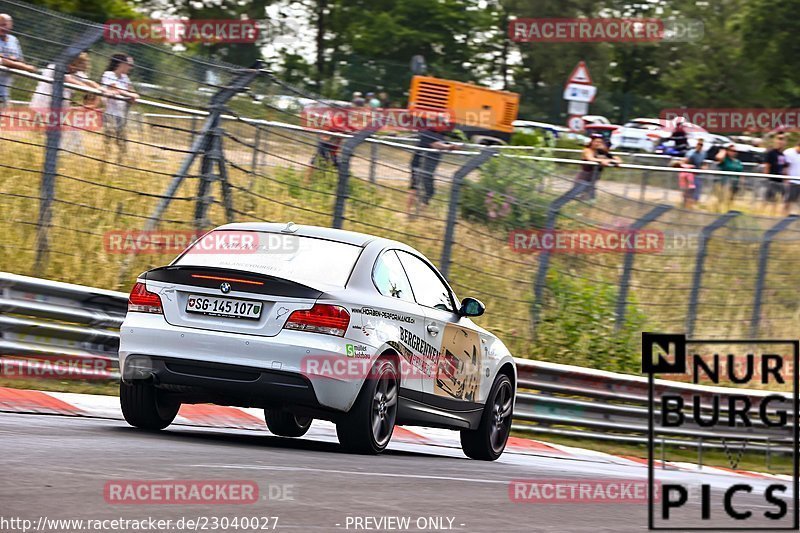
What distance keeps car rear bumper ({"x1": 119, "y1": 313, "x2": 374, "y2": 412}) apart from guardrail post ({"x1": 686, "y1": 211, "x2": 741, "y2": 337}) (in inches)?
378

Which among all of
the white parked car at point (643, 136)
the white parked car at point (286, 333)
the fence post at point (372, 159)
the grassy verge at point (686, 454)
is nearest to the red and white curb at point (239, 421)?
the grassy verge at point (686, 454)

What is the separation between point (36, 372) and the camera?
1146 cm

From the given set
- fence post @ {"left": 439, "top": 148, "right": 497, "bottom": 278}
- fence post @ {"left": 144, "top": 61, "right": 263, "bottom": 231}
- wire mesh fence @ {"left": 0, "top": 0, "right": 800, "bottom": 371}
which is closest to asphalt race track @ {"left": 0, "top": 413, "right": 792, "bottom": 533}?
wire mesh fence @ {"left": 0, "top": 0, "right": 800, "bottom": 371}

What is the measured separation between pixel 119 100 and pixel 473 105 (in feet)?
95.1

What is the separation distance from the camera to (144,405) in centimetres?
920

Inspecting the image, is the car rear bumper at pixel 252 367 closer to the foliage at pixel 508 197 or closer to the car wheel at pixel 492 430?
the car wheel at pixel 492 430

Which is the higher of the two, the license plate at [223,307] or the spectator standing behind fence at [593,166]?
the spectator standing behind fence at [593,166]

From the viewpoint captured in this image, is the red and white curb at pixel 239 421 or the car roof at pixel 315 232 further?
the red and white curb at pixel 239 421

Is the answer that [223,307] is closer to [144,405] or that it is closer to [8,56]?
[144,405]

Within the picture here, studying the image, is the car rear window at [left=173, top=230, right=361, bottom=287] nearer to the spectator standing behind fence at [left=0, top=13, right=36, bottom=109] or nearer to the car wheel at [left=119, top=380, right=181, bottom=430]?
the car wheel at [left=119, top=380, right=181, bottom=430]

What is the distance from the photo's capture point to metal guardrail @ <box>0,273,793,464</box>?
11445 millimetres

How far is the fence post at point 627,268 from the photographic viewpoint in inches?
651

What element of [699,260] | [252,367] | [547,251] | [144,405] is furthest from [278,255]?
[699,260]

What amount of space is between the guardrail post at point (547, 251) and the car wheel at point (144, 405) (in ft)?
24.3
